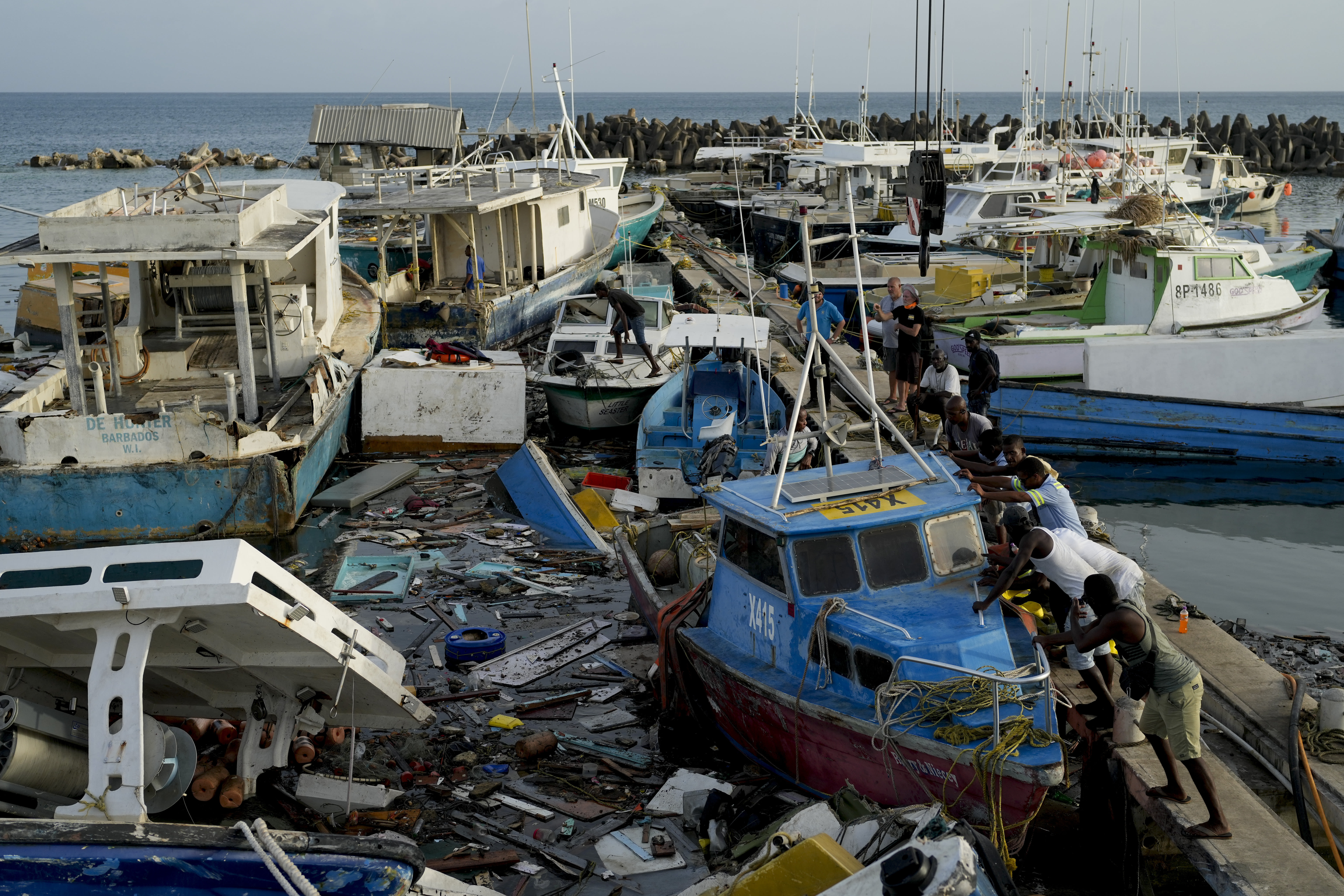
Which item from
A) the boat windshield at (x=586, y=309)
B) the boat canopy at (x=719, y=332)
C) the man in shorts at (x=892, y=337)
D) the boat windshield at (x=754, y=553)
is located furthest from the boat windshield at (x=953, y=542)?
the boat windshield at (x=586, y=309)

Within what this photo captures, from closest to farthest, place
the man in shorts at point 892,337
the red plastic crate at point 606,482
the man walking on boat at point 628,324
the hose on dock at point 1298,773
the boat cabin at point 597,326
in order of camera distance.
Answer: the hose on dock at point 1298,773 < the red plastic crate at point 606,482 < the man in shorts at point 892,337 < the man walking on boat at point 628,324 < the boat cabin at point 597,326

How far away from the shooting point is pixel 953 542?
7461 mm

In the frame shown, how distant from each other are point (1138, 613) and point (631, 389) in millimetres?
10912

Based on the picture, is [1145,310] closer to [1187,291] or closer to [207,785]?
[1187,291]

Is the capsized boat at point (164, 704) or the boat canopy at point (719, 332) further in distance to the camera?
the boat canopy at point (719, 332)

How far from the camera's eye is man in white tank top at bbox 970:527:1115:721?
6.72 metres

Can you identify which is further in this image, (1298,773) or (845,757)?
(845,757)

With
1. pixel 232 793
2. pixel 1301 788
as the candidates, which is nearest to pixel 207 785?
pixel 232 793

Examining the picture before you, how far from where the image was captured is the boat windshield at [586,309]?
19250 millimetres

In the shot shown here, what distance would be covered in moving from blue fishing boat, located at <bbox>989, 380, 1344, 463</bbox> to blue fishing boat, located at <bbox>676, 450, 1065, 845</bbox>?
30.1 feet

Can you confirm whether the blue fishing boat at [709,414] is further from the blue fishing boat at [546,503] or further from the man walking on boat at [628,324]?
the man walking on boat at [628,324]

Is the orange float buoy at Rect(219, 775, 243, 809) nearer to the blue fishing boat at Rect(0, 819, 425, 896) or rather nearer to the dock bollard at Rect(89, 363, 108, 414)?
the blue fishing boat at Rect(0, 819, 425, 896)

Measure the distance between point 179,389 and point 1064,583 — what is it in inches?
468

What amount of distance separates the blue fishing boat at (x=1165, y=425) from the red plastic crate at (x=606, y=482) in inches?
237
